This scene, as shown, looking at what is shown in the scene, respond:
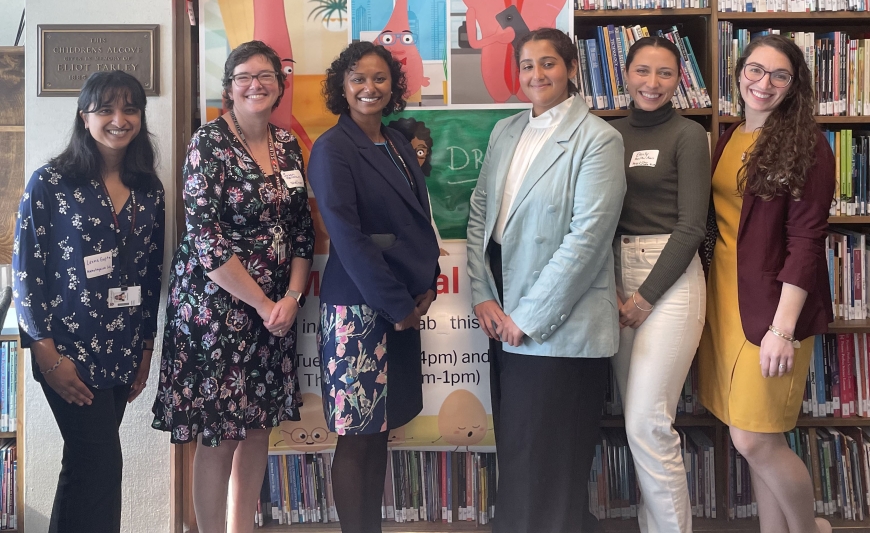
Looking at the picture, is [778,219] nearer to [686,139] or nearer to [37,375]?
[686,139]

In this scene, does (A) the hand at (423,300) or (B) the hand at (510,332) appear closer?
(B) the hand at (510,332)

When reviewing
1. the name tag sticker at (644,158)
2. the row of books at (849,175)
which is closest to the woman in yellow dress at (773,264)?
the name tag sticker at (644,158)

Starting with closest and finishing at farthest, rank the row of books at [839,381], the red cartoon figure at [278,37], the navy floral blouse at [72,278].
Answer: the navy floral blouse at [72,278] → the red cartoon figure at [278,37] → the row of books at [839,381]

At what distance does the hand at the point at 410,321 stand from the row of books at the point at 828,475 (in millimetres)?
1492

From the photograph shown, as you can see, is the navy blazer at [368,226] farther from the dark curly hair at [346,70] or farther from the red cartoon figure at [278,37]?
the red cartoon figure at [278,37]

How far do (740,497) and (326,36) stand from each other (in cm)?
251

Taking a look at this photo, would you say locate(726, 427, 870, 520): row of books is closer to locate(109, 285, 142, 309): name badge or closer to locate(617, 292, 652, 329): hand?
locate(617, 292, 652, 329): hand

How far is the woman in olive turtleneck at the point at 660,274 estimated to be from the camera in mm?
1850

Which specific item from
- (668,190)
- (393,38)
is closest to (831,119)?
(668,190)

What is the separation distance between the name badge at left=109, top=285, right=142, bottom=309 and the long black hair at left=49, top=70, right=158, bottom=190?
0.33 meters

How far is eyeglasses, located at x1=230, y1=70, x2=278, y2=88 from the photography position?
1871mm

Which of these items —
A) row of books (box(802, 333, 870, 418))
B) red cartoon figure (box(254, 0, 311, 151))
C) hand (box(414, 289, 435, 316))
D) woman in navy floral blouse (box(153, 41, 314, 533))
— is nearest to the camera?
woman in navy floral blouse (box(153, 41, 314, 533))

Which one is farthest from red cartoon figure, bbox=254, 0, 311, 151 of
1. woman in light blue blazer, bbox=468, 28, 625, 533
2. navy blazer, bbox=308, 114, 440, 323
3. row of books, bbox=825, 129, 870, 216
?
row of books, bbox=825, 129, 870, 216

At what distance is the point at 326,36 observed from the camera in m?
2.28
